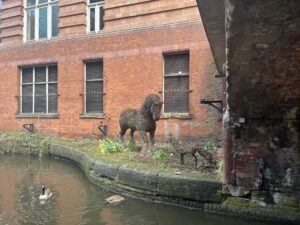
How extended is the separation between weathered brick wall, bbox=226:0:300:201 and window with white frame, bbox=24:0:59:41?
1428 cm

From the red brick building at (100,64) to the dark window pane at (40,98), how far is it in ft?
0.16

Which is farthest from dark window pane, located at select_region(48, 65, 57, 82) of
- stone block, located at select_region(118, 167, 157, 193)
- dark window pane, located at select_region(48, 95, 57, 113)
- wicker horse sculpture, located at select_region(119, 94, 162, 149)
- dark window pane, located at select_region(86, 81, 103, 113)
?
stone block, located at select_region(118, 167, 157, 193)

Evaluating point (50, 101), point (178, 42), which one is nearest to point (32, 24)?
point (50, 101)

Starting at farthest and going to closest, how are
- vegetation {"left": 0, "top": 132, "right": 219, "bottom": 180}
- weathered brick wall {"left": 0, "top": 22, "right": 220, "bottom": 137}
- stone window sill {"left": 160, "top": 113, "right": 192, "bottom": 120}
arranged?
stone window sill {"left": 160, "top": 113, "right": 192, "bottom": 120}
weathered brick wall {"left": 0, "top": 22, "right": 220, "bottom": 137}
vegetation {"left": 0, "top": 132, "right": 219, "bottom": 180}

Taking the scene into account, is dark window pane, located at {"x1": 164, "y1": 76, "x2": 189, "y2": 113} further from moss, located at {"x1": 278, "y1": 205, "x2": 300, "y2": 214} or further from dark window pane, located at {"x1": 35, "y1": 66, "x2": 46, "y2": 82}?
moss, located at {"x1": 278, "y1": 205, "x2": 300, "y2": 214}

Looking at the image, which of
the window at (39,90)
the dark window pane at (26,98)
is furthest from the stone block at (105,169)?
the dark window pane at (26,98)

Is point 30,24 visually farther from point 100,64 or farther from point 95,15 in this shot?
point 100,64

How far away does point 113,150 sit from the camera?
467 inches

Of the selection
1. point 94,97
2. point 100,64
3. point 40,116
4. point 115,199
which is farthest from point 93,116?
point 115,199

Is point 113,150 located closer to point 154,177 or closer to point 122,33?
point 154,177

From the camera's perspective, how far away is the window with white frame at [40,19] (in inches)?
776

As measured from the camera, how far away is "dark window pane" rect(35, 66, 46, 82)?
19531mm

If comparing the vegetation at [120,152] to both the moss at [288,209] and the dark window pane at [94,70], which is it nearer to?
the moss at [288,209]

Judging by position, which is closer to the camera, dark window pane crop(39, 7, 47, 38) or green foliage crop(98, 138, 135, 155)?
green foliage crop(98, 138, 135, 155)
